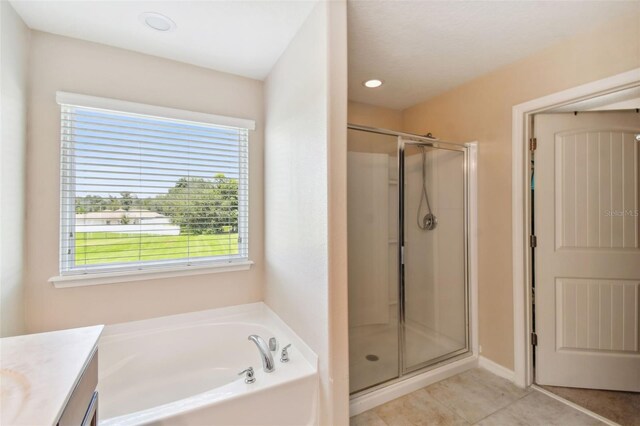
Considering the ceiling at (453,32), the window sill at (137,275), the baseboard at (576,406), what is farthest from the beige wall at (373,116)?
the baseboard at (576,406)

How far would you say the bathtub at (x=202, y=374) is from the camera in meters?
1.36

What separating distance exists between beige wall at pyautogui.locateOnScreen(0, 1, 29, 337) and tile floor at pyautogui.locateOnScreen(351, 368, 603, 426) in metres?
2.12

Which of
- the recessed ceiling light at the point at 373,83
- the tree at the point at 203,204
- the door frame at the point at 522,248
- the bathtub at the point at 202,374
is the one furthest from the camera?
the recessed ceiling light at the point at 373,83

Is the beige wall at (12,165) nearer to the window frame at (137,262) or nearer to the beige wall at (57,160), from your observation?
the beige wall at (57,160)

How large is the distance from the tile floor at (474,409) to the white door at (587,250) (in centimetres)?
27

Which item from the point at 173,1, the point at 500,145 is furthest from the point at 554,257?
the point at 173,1

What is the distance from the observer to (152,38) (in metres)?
1.89

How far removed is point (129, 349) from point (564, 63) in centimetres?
350

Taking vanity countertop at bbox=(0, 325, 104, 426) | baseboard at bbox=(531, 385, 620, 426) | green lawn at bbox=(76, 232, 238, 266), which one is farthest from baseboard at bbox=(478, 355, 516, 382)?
vanity countertop at bbox=(0, 325, 104, 426)

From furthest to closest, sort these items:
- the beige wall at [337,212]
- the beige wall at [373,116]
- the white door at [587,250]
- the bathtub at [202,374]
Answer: the beige wall at [373,116] → the white door at [587,250] → the beige wall at [337,212] → the bathtub at [202,374]

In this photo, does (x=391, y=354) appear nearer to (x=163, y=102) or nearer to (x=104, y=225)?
(x=104, y=225)

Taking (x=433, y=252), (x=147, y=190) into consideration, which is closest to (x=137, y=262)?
(x=147, y=190)

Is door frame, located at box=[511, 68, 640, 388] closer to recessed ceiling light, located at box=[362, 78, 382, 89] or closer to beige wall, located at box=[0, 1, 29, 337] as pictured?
recessed ceiling light, located at box=[362, 78, 382, 89]

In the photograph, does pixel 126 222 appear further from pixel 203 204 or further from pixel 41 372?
pixel 41 372
